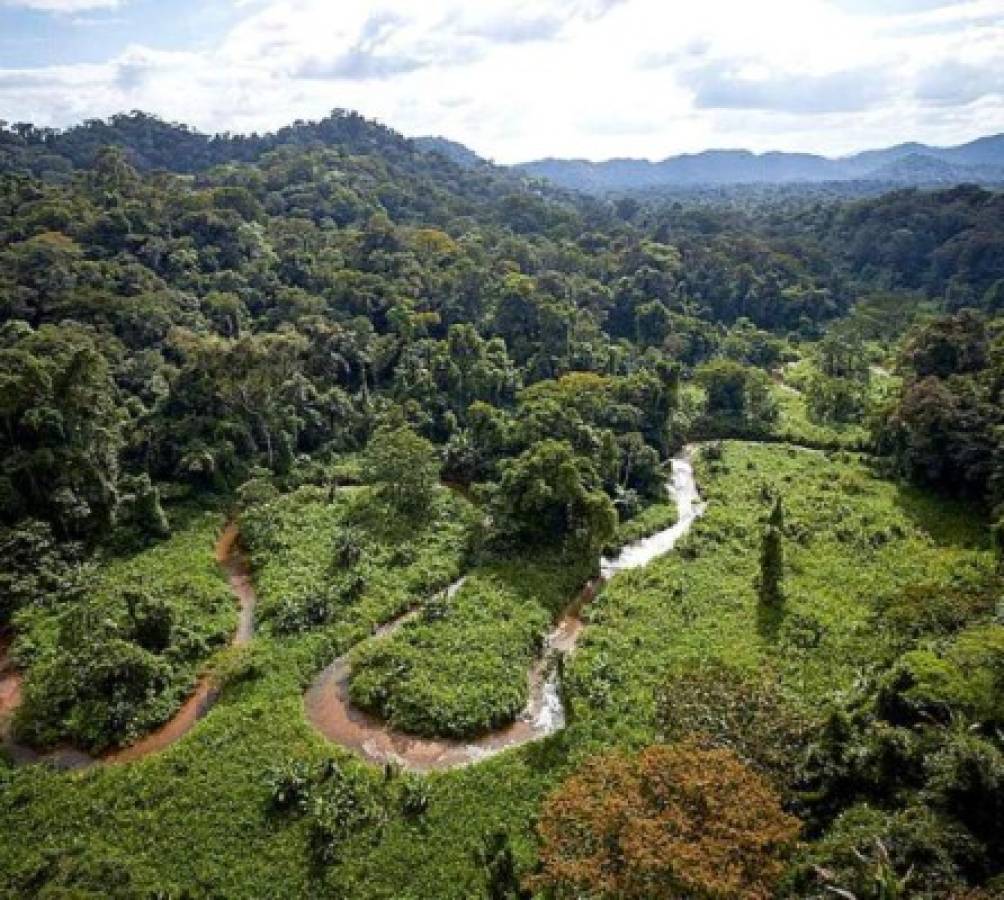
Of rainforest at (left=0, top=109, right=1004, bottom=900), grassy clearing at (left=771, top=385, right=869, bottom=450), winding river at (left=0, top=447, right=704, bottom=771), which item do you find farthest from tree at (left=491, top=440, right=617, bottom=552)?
grassy clearing at (left=771, top=385, right=869, bottom=450)

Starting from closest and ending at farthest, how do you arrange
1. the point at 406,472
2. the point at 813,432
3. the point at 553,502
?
the point at 553,502, the point at 406,472, the point at 813,432

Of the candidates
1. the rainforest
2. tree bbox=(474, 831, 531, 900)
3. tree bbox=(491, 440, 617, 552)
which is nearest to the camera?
tree bbox=(474, 831, 531, 900)


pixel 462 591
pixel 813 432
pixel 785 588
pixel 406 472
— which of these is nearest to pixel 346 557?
pixel 462 591

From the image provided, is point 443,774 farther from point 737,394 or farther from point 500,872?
point 737,394

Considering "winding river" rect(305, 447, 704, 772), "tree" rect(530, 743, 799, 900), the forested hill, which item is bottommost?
"winding river" rect(305, 447, 704, 772)

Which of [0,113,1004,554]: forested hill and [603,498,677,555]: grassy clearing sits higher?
[0,113,1004,554]: forested hill

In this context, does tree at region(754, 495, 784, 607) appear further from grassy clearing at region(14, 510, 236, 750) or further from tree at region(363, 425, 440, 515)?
grassy clearing at region(14, 510, 236, 750)

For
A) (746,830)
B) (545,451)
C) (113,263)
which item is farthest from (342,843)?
(113,263)
